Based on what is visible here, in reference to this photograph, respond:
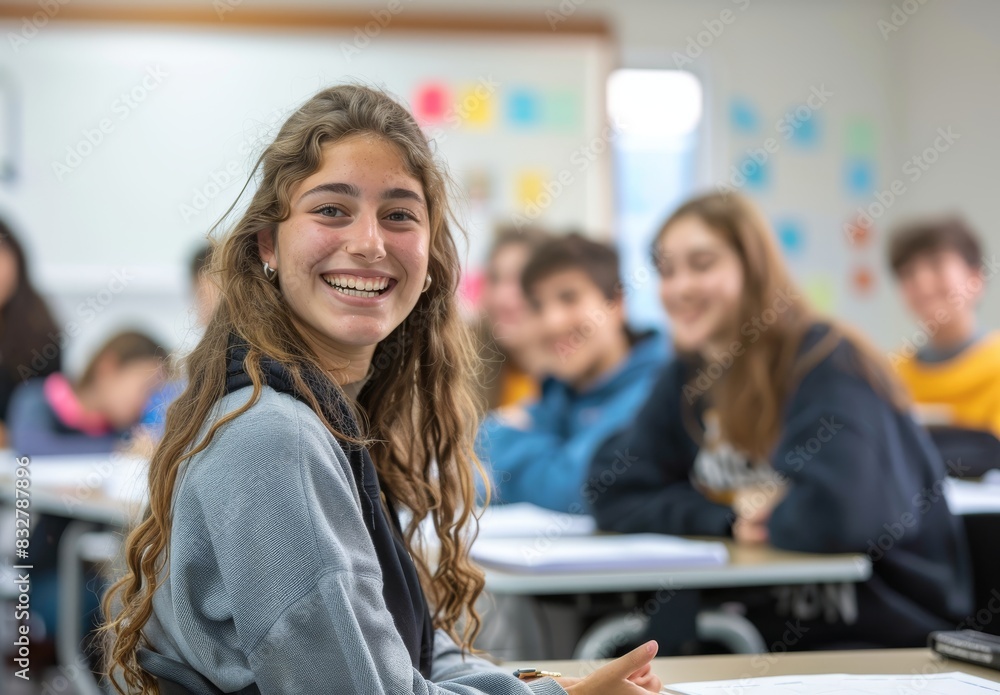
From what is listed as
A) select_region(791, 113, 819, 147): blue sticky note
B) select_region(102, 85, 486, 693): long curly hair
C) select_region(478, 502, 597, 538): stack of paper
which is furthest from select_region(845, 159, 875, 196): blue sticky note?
select_region(102, 85, 486, 693): long curly hair

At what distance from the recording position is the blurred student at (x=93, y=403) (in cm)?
383

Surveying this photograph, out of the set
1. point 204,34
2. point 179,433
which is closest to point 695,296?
point 179,433

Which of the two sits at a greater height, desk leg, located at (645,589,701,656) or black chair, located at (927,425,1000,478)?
black chair, located at (927,425,1000,478)

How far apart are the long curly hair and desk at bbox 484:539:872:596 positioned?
0.36m

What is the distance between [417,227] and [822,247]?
5340mm

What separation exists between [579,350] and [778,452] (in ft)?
3.55

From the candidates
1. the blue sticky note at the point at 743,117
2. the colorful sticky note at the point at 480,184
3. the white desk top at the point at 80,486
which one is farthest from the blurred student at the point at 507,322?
the blue sticky note at the point at 743,117

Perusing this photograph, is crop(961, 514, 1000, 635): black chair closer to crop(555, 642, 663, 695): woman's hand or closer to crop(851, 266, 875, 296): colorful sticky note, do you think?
crop(555, 642, 663, 695): woman's hand

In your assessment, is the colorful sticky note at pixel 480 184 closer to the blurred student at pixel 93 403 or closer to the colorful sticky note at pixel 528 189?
the colorful sticky note at pixel 528 189

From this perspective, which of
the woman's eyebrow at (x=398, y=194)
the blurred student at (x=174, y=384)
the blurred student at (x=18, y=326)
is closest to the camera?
the woman's eyebrow at (x=398, y=194)

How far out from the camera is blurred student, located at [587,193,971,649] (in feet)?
7.00

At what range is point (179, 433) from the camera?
1089 millimetres

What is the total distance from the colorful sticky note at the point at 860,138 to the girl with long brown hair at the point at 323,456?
533 centimetres

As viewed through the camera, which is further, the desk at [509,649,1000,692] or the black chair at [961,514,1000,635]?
the black chair at [961,514,1000,635]
